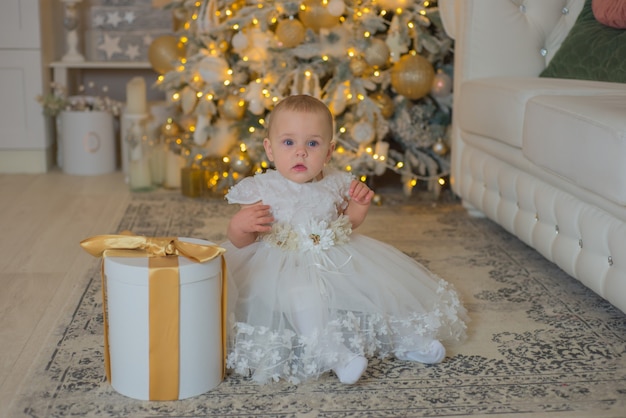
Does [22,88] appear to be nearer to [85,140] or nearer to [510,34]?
[85,140]

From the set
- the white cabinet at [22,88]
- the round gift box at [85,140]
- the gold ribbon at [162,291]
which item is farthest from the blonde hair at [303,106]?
the white cabinet at [22,88]

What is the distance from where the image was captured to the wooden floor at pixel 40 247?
1763mm

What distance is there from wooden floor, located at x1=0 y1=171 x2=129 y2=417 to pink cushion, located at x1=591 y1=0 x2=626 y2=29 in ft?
5.74

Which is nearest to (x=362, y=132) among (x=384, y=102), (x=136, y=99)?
(x=384, y=102)

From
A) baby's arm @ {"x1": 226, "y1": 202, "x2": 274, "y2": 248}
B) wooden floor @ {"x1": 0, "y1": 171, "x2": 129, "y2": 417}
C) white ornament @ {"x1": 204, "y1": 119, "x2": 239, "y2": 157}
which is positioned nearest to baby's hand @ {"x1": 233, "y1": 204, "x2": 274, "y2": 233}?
baby's arm @ {"x1": 226, "y1": 202, "x2": 274, "y2": 248}

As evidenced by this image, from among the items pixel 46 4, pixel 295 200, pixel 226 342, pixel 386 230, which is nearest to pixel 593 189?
pixel 295 200

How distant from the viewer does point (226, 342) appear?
1.60 meters

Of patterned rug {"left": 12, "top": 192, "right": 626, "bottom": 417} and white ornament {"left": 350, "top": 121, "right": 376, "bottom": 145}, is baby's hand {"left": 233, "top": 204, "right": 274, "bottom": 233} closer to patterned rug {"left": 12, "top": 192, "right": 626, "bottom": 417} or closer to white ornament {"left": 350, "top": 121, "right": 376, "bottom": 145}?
patterned rug {"left": 12, "top": 192, "right": 626, "bottom": 417}

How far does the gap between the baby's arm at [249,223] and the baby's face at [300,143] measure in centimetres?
10

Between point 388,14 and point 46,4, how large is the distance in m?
1.68

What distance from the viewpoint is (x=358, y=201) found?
1.82 metres

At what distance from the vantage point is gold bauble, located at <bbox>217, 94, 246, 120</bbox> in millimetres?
3168

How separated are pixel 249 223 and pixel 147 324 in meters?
0.34

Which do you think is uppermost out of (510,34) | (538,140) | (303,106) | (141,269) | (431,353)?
(510,34)
